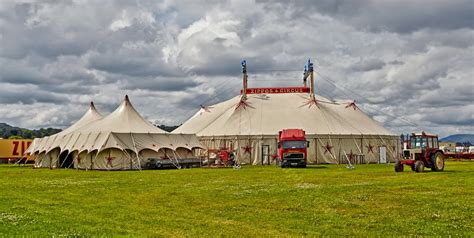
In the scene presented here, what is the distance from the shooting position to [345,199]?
57.7ft

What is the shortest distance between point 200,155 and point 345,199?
117 feet

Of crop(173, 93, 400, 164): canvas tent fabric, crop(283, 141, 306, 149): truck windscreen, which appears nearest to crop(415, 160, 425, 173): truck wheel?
crop(283, 141, 306, 149): truck windscreen

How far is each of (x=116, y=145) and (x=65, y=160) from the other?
8.35 metres

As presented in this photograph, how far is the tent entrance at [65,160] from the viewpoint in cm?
4902

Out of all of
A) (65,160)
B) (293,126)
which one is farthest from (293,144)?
(65,160)

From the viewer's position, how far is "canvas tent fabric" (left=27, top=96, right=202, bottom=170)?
44.0 m

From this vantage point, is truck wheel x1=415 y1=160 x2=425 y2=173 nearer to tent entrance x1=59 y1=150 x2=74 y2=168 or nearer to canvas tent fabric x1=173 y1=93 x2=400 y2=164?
canvas tent fabric x1=173 y1=93 x2=400 y2=164

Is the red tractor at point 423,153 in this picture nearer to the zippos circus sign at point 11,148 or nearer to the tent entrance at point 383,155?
the tent entrance at point 383,155

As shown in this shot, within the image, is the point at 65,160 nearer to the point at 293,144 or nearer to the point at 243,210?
the point at 293,144

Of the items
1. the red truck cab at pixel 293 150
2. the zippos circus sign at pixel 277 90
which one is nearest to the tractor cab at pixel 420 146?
the red truck cab at pixel 293 150

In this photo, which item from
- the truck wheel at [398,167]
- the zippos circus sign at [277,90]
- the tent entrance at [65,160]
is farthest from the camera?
the zippos circus sign at [277,90]

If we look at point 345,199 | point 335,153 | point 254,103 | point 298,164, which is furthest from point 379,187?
point 254,103

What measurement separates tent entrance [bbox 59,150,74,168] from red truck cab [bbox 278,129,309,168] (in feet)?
64.1

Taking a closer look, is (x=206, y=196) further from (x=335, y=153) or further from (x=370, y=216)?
(x=335, y=153)
